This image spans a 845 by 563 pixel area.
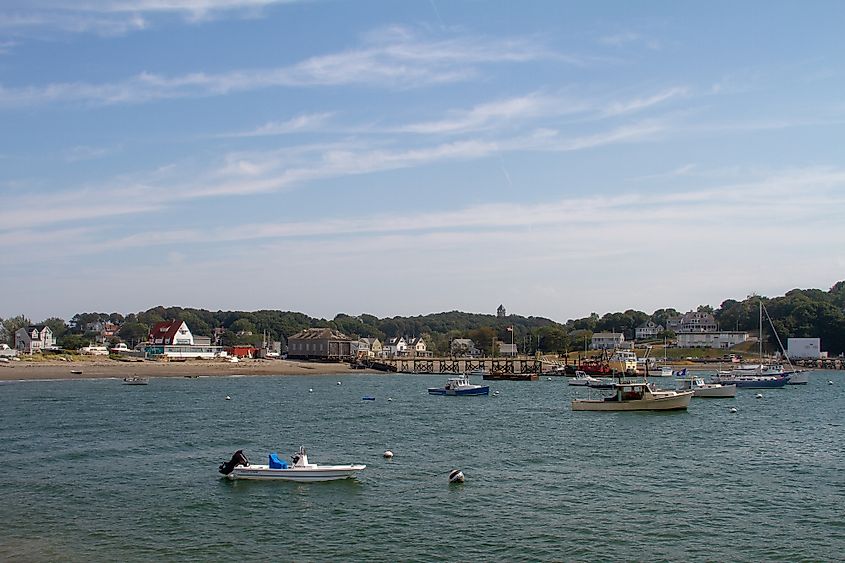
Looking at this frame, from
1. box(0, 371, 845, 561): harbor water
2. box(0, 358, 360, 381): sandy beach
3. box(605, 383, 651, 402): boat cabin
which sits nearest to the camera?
box(0, 371, 845, 561): harbor water

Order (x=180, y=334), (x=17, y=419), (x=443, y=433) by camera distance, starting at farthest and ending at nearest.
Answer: (x=180, y=334) → (x=17, y=419) → (x=443, y=433)

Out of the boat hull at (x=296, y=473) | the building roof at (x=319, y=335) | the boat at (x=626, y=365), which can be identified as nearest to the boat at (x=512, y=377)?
the boat at (x=626, y=365)

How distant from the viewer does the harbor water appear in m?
23.3

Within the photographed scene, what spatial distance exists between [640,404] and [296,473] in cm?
3571

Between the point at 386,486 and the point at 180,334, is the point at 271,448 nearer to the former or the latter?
the point at 386,486

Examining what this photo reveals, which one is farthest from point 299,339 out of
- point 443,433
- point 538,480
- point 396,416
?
point 538,480

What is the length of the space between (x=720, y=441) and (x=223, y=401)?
4520 centimetres

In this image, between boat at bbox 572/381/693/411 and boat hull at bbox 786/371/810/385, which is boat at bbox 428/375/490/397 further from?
boat hull at bbox 786/371/810/385

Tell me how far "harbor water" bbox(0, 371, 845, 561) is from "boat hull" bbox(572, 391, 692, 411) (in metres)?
0.90

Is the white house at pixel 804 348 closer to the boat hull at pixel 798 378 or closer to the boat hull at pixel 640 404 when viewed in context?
the boat hull at pixel 798 378

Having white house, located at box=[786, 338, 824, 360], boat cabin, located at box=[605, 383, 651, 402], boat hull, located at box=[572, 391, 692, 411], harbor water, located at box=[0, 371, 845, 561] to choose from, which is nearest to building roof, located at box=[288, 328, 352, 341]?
white house, located at box=[786, 338, 824, 360]

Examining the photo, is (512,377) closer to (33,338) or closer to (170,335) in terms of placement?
(170,335)

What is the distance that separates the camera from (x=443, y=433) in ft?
164

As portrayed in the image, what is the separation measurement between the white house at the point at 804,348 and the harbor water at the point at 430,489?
12584cm
